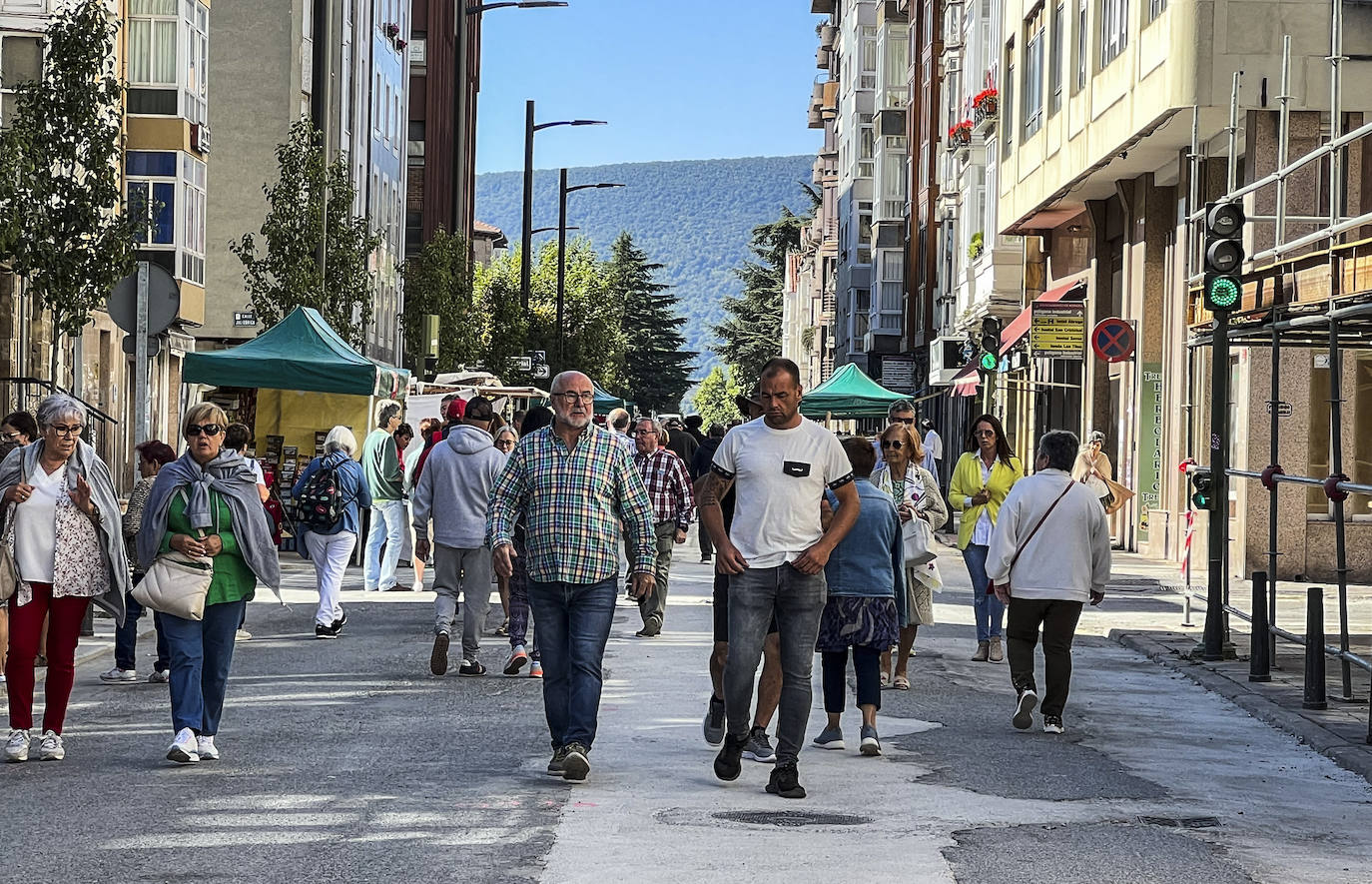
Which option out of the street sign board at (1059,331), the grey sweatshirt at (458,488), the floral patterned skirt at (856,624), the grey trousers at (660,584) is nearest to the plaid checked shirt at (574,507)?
the floral patterned skirt at (856,624)

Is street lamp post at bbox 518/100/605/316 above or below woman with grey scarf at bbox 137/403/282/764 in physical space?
above

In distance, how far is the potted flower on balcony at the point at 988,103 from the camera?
139ft

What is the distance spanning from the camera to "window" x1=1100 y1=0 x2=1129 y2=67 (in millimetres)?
28234

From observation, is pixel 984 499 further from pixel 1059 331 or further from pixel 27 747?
pixel 1059 331

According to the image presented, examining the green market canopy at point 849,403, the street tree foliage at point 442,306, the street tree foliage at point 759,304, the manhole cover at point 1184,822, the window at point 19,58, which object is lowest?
the manhole cover at point 1184,822

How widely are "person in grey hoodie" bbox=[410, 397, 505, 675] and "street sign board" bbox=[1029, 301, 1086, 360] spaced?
1805cm

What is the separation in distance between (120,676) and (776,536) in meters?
5.87

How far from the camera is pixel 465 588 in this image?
47.4 ft

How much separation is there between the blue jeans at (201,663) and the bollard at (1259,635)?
685 centimetres

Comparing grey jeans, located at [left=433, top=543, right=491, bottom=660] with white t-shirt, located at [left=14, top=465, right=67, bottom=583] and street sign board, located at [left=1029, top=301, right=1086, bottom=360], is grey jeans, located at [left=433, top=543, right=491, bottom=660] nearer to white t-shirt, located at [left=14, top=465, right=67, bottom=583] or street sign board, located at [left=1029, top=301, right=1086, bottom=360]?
white t-shirt, located at [left=14, top=465, right=67, bottom=583]

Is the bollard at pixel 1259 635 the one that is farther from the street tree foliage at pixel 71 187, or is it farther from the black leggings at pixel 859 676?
the street tree foliage at pixel 71 187

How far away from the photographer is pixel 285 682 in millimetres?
13367

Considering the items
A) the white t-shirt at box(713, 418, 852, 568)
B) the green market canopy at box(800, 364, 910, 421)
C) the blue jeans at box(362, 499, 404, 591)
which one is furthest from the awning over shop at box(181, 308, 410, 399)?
the white t-shirt at box(713, 418, 852, 568)

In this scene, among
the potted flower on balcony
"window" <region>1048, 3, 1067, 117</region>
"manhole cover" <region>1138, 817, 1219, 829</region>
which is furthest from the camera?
the potted flower on balcony
